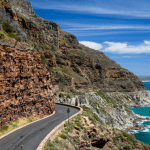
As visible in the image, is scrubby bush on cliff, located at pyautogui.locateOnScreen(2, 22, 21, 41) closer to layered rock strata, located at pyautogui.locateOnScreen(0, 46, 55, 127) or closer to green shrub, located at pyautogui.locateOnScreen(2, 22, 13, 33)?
green shrub, located at pyautogui.locateOnScreen(2, 22, 13, 33)

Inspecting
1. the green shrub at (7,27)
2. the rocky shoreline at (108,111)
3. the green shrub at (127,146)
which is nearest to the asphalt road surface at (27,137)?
the green shrub at (7,27)

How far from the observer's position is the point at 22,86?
22938mm

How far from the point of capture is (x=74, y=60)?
A: 9888cm

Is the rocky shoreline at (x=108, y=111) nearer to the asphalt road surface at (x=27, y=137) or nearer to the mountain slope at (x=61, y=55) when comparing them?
the mountain slope at (x=61, y=55)

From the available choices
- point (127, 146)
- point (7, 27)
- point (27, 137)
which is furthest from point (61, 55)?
point (27, 137)

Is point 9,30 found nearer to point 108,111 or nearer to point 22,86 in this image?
point 22,86

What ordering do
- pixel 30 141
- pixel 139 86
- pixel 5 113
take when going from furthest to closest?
pixel 139 86 → pixel 5 113 → pixel 30 141

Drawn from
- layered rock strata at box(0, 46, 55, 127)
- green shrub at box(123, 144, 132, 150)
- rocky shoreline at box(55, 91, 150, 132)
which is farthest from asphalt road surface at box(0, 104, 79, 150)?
rocky shoreline at box(55, 91, 150, 132)

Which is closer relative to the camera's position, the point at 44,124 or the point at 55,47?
the point at 44,124

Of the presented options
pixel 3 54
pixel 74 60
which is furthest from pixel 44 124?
pixel 74 60

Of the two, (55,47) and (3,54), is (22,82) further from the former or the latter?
(55,47)

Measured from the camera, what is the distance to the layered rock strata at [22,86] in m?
19.6

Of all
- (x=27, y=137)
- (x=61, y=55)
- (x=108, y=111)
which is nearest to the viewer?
(x=27, y=137)

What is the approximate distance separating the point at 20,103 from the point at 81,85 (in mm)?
58206
